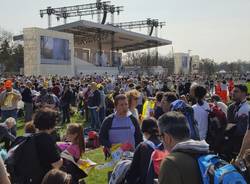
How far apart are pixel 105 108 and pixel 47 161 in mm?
12450

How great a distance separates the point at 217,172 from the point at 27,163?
2.47 metres

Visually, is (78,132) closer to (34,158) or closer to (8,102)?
(34,158)

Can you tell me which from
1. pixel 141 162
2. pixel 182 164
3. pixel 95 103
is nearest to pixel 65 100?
pixel 95 103

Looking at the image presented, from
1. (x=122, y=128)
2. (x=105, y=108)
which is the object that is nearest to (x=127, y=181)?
(x=122, y=128)

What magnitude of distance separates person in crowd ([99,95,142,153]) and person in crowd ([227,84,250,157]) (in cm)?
169

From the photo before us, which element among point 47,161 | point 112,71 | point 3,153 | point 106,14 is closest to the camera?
point 47,161

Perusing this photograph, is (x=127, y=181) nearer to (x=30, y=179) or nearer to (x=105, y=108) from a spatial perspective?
(x=30, y=179)

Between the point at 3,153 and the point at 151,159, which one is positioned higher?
the point at 151,159

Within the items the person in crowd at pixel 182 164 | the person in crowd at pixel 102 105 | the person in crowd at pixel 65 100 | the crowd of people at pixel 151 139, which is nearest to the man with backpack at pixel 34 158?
the crowd of people at pixel 151 139

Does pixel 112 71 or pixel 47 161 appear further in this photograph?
pixel 112 71

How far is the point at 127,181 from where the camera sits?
4.68 meters

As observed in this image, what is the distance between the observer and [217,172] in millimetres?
2865

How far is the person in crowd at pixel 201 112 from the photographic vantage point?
707 cm

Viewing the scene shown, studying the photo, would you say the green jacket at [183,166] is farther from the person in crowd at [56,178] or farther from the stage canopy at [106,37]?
the stage canopy at [106,37]
